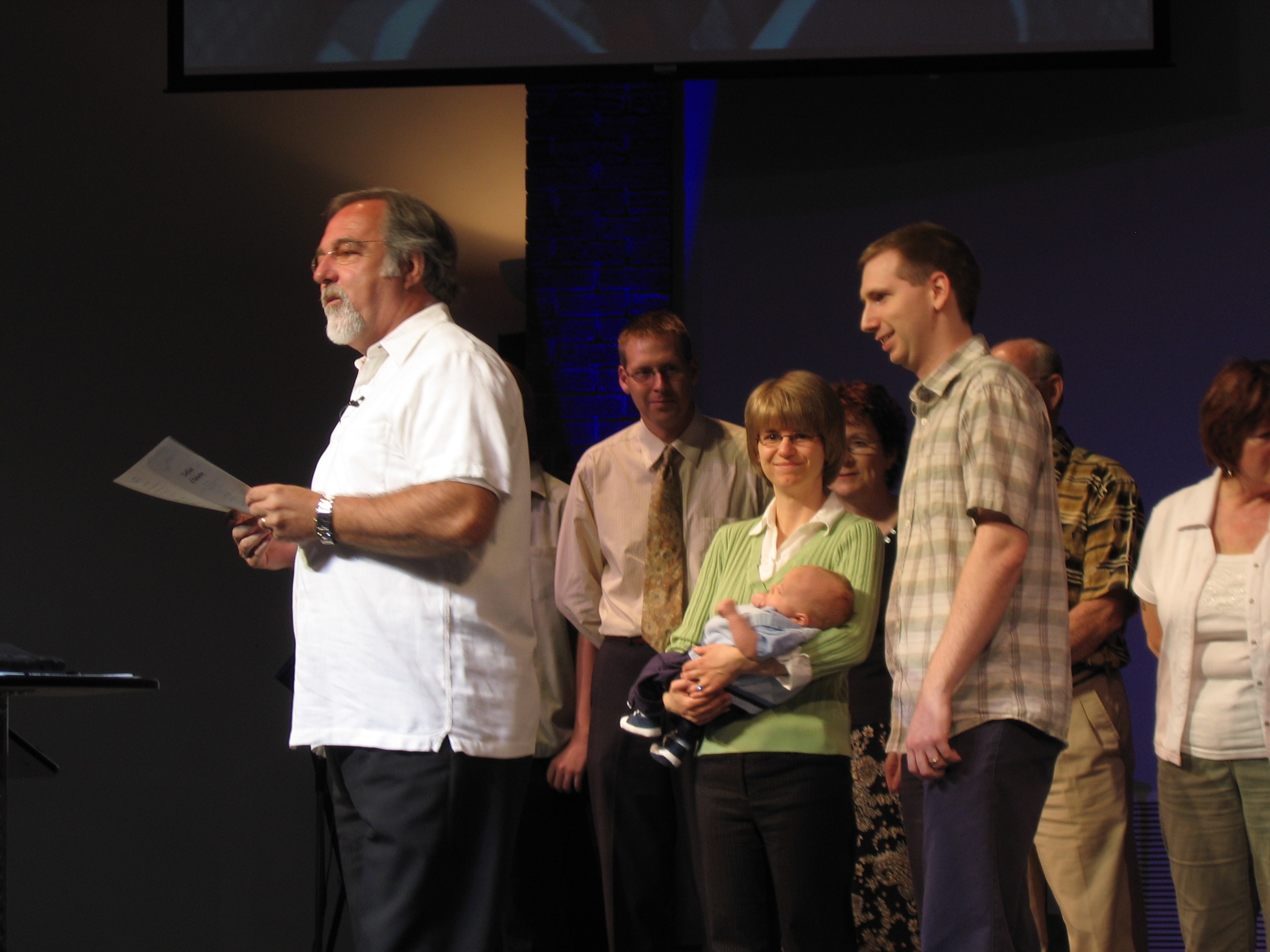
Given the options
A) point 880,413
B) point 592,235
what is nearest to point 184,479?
point 880,413

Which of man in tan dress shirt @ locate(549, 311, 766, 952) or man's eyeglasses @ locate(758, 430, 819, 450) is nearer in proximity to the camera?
man's eyeglasses @ locate(758, 430, 819, 450)

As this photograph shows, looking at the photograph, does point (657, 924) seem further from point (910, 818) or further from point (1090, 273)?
point (1090, 273)

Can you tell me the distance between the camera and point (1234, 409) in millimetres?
2492

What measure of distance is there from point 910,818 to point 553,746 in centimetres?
140

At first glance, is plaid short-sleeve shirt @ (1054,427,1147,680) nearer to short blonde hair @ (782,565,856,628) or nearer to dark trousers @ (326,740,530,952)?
short blonde hair @ (782,565,856,628)

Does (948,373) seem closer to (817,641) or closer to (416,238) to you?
(817,641)

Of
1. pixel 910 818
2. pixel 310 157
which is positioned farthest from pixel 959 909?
pixel 310 157

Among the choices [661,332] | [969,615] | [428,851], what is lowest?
[428,851]

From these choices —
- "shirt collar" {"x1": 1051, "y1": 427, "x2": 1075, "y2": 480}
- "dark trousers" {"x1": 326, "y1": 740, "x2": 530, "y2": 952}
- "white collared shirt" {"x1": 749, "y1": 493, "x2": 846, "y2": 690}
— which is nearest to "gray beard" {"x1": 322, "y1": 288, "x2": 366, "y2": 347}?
"dark trousers" {"x1": 326, "y1": 740, "x2": 530, "y2": 952}

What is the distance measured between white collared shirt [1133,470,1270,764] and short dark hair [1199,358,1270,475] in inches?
3.0

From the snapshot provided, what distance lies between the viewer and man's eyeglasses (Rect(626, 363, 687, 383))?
2.96m

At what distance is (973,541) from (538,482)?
1.69m

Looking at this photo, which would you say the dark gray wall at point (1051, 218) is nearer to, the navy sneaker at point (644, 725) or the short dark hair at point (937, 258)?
the navy sneaker at point (644, 725)

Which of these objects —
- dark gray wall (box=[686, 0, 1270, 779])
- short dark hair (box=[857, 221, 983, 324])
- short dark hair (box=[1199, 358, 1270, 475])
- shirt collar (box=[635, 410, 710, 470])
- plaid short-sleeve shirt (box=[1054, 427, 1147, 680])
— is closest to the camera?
short dark hair (box=[857, 221, 983, 324])
